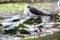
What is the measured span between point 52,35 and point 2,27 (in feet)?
2.34

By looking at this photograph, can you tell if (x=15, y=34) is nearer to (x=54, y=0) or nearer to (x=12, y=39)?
(x=12, y=39)

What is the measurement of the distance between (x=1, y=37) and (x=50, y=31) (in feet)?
2.05

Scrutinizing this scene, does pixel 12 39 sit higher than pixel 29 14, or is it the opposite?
pixel 29 14

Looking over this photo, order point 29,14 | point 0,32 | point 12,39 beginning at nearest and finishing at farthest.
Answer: point 12,39, point 0,32, point 29,14

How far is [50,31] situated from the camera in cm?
271


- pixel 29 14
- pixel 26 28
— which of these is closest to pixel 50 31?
pixel 26 28

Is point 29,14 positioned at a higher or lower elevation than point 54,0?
lower

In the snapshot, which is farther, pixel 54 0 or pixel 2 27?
pixel 54 0

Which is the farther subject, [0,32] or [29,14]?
[29,14]

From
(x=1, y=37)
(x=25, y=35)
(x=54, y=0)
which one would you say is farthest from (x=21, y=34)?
(x=54, y=0)

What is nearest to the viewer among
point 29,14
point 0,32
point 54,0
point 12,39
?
point 12,39

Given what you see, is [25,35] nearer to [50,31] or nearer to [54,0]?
[50,31]

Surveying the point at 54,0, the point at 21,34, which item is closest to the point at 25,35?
the point at 21,34

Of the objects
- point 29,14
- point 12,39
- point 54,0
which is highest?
point 54,0
